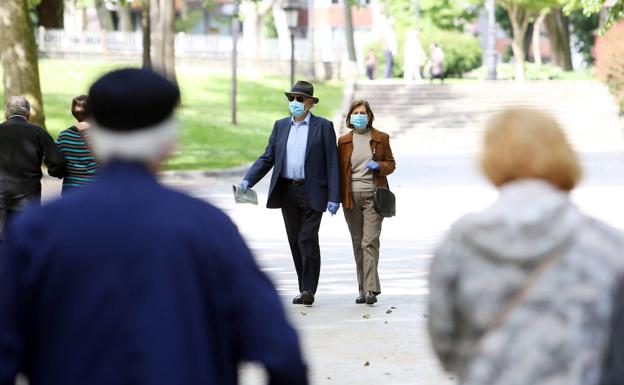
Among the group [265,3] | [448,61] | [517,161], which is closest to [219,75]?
[448,61]

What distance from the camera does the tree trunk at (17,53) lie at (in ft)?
85.1

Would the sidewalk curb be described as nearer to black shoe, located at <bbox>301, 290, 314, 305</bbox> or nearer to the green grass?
the green grass

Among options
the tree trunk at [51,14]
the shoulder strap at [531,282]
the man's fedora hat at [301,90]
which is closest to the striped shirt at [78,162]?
the man's fedora hat at [301,90]

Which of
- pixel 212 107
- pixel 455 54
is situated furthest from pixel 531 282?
pixel 455 54

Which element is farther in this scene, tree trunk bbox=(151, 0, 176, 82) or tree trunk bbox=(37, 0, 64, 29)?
tree trunk bbox=(37, 0, 64, 29)

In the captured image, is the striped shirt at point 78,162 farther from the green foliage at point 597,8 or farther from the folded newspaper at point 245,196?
the green foliage at point 597,8

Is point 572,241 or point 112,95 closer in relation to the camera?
point 112,95

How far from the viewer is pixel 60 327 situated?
3.46 m

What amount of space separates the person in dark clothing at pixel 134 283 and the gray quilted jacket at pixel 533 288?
1.93 ft

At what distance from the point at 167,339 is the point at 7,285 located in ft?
1.27

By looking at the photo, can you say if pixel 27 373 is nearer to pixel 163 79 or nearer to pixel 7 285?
pixel 7 285

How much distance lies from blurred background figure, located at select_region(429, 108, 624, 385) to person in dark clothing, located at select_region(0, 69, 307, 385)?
1.93ft

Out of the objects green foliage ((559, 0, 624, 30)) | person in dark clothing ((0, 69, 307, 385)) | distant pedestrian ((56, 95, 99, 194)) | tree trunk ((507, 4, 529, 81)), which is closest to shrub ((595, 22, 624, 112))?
green foliage ((559, 0, 624, 30))

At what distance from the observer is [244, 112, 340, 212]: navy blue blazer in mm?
11734
